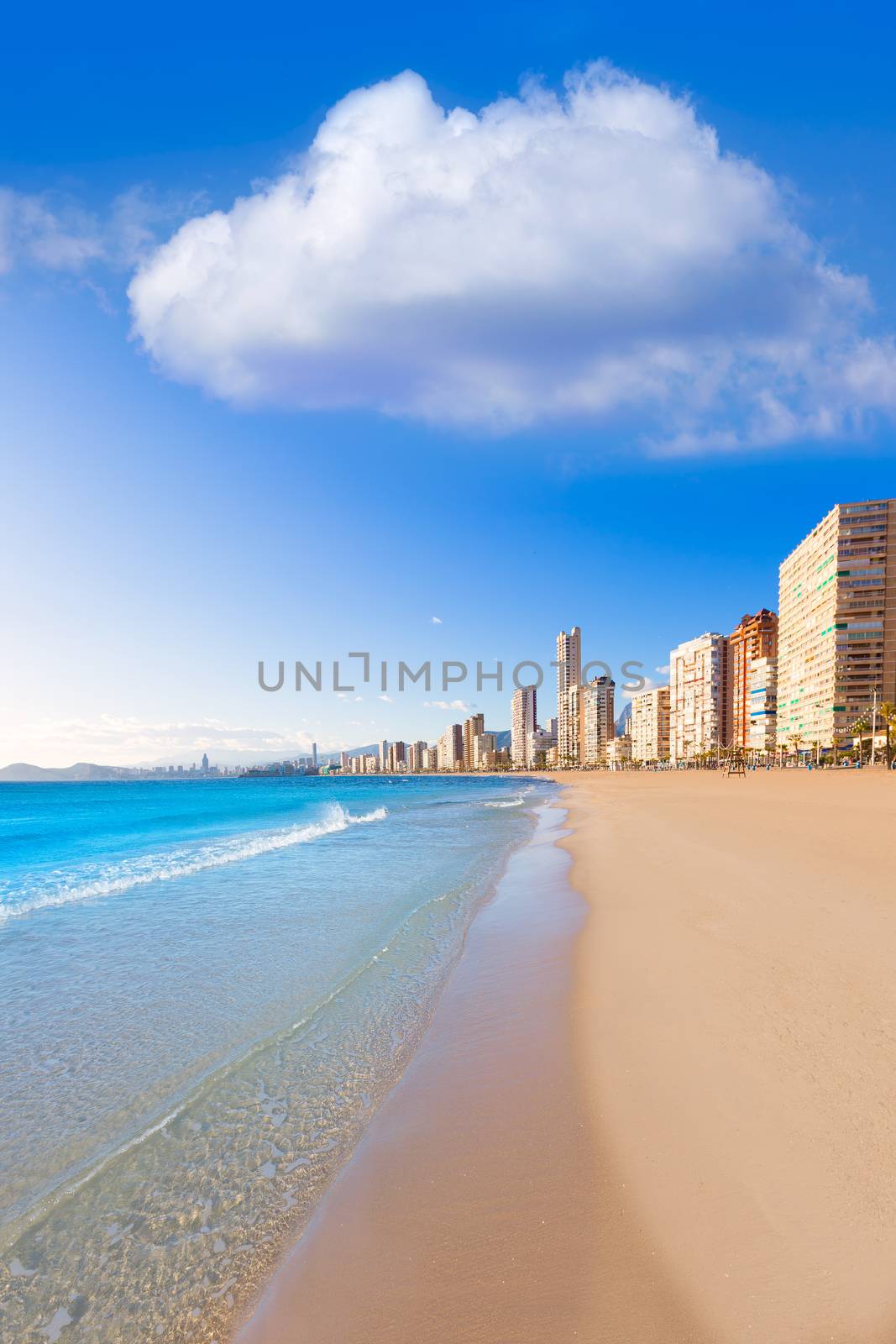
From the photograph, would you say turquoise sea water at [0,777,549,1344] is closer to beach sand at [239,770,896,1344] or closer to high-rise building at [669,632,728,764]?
beach sand at [239,770,896,1344]

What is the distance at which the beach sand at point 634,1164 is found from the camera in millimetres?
2957

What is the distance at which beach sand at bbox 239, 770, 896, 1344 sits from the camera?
9.70 feet

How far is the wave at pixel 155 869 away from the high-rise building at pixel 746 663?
15264cm

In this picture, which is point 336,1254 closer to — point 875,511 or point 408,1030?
point 408,1030

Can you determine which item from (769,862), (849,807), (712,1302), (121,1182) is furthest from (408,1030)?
(849,807)

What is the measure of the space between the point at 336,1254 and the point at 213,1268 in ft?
2.20

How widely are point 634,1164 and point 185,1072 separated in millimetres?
4098

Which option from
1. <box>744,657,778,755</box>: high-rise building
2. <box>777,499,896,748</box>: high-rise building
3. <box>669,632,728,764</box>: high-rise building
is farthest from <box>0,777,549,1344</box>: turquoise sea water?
<box>669,632,728,764</box>: high-rise building

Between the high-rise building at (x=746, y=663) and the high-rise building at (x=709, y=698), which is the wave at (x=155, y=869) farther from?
the high-rise building at (x=709, y=698)

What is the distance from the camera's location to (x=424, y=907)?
1287 centimetres

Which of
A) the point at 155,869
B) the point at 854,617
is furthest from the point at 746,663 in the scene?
the point at 155,869

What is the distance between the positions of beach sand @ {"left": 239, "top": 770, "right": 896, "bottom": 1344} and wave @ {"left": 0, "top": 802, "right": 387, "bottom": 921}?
12.0 metres

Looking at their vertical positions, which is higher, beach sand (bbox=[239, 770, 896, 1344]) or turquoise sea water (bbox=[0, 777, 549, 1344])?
beach sand (bbox=[239, 770, 896, 1344])

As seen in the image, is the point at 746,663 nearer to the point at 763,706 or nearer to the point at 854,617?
the point at 763,706
